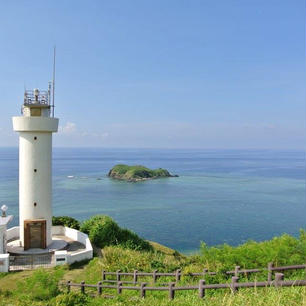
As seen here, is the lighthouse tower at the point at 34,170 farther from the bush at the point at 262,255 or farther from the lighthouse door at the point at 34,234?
the bush at the point at 262,255

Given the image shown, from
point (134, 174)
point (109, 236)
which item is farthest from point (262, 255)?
point (134, 174)

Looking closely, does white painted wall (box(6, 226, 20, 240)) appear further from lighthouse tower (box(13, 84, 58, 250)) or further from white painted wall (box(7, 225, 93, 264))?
lighthouse tower (box(13, 84, 58, 250))

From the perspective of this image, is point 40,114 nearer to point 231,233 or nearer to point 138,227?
point 138,227

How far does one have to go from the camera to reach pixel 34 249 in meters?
13.5

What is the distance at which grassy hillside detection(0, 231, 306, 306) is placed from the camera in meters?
5.03

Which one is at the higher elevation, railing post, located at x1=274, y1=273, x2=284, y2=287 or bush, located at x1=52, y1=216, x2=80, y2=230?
railing post, located at x1=274, y1=273, x2=284, y2=287

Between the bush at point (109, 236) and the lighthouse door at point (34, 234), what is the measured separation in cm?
246

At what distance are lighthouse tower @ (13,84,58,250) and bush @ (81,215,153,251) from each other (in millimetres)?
2468

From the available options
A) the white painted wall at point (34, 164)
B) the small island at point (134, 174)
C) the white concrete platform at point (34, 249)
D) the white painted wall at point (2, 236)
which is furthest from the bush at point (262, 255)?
the small island at point (134, 174)

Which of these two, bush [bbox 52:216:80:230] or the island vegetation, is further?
bush [bbox 52:216:80:230]

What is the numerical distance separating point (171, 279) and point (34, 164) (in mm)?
7804

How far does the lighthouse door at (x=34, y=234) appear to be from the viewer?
527 inches

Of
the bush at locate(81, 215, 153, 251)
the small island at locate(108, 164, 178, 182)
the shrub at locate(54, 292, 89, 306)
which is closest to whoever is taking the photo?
the shrub at locate(54, 292, 89, 306)

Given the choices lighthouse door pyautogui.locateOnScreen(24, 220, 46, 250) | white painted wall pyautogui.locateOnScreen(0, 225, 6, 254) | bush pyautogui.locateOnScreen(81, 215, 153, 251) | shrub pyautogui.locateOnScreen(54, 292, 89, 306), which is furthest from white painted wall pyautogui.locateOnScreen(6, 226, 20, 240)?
shrub pyautogui.locateOnScreen(54, 292, 89, 306)
